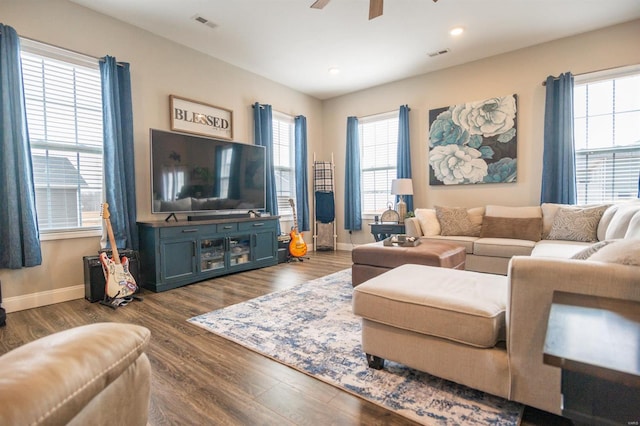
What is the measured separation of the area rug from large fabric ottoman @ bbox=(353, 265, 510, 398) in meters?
0.10

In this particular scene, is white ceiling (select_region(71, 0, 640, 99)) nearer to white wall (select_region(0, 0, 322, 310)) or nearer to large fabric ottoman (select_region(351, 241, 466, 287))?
white wall (select_region(0, 0, 322, 310))

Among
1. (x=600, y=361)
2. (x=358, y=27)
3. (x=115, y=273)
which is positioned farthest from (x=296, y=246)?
(x=600, y=361)

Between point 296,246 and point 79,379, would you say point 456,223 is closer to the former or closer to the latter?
point 296,246

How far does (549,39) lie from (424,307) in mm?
4265

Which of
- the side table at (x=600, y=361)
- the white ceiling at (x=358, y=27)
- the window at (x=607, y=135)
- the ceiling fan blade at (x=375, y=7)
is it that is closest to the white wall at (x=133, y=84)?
the white ceiling at (x=358, y=27)

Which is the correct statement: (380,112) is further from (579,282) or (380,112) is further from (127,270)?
(579,282)

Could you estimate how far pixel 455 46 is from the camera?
4.11 m

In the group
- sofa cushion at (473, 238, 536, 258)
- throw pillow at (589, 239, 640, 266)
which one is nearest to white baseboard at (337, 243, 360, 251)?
sofa cushion at (473, 238, 536, 258)

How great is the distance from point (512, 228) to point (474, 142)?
1448 millimetres

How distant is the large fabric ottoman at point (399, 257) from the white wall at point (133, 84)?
2520 mm

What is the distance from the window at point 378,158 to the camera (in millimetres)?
5484

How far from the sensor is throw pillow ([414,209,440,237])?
422 cm

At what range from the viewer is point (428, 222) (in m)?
4.27

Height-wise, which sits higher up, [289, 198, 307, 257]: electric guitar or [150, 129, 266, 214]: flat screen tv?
[150, 129, 266, 214]: flat screen tv
